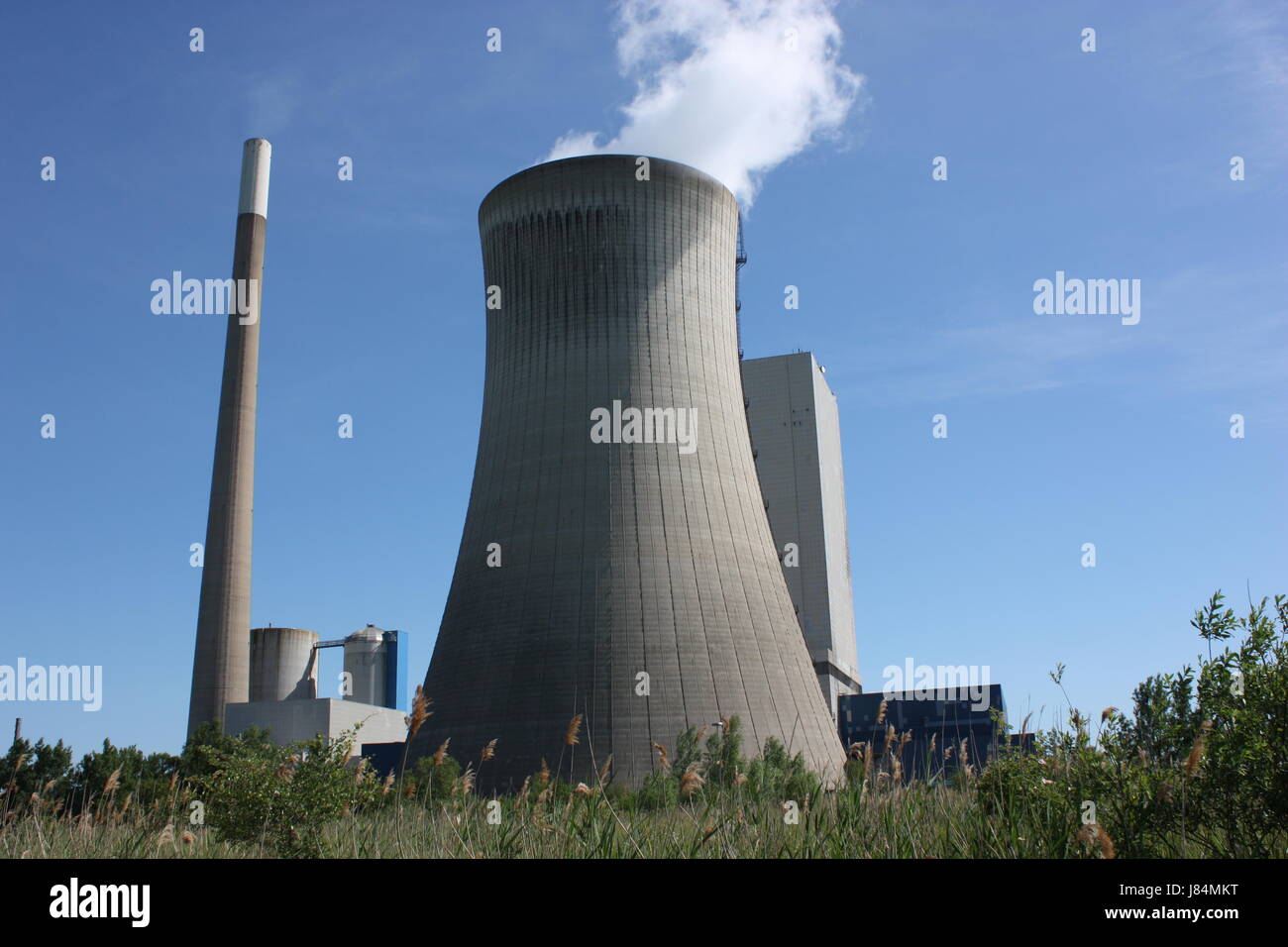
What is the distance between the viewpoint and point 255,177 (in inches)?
1462

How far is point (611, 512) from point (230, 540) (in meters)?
15.9

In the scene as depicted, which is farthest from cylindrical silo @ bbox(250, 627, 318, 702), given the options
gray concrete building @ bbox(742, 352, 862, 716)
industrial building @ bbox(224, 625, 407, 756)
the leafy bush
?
the leafy bush

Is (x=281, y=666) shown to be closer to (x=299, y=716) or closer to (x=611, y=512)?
Result: (x=299, y=716)

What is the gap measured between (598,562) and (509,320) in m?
6.43

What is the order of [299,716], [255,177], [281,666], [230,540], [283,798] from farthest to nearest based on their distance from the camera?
1. [281,666]
2. [299,716]
3. [255,177]
4. [230,540]
5. [283,798]

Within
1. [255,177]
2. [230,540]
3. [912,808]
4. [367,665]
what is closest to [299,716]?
[367,665]

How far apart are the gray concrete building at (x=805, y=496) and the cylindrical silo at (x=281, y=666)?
69.7 feet

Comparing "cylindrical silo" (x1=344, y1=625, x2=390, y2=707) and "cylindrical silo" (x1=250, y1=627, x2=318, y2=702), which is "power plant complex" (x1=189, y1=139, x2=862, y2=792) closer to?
"cylindrical silo" (x1=250, y1=627, x2=318, y2=702)

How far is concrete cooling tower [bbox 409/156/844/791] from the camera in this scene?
22.4 meters

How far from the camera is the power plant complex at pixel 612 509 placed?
22391 millimetres

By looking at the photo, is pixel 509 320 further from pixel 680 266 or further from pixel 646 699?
pixel 646 699

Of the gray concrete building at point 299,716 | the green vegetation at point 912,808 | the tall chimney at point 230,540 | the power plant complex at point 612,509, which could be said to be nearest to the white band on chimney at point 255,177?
the tall chimney at point 230,540
